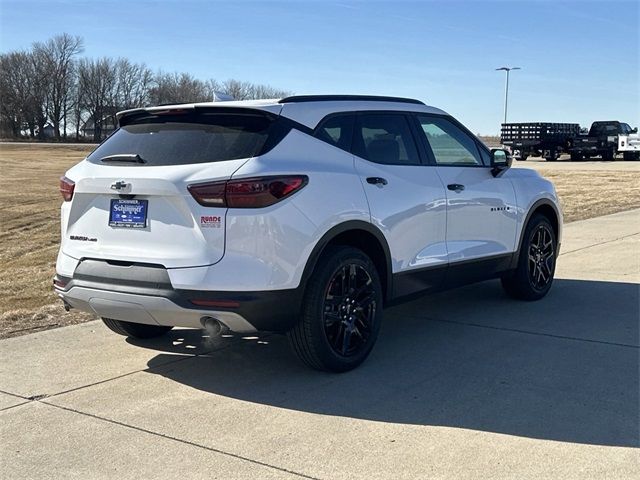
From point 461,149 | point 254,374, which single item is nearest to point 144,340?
point 254,374

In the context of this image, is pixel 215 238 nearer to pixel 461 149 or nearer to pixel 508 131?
pixel 461 149

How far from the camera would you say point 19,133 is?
106 meters

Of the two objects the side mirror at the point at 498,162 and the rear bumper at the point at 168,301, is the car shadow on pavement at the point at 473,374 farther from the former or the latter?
the side mirror at the point at 498,162

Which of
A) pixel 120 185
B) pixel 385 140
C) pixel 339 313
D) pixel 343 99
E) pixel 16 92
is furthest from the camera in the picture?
pixel 16 92

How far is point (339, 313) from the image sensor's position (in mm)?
4867

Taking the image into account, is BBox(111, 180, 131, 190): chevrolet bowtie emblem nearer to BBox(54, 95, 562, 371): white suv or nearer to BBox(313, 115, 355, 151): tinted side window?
BBox(54, 95, 562, 371): white suv

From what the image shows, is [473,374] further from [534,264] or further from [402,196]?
[534,264]

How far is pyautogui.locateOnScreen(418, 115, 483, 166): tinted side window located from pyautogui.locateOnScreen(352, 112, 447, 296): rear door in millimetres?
226

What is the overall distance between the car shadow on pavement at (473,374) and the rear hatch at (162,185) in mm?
976

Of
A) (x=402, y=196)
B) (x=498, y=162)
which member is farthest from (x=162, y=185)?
(x=498, y=162)

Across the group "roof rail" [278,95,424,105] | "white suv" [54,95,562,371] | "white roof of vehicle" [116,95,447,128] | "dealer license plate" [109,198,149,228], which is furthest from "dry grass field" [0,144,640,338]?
"roof rail" [278,95,424,105]

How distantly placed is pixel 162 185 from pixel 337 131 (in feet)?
4.36

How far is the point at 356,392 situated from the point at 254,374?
2.53 feet

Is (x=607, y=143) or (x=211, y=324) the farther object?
(x=607, y=143)
